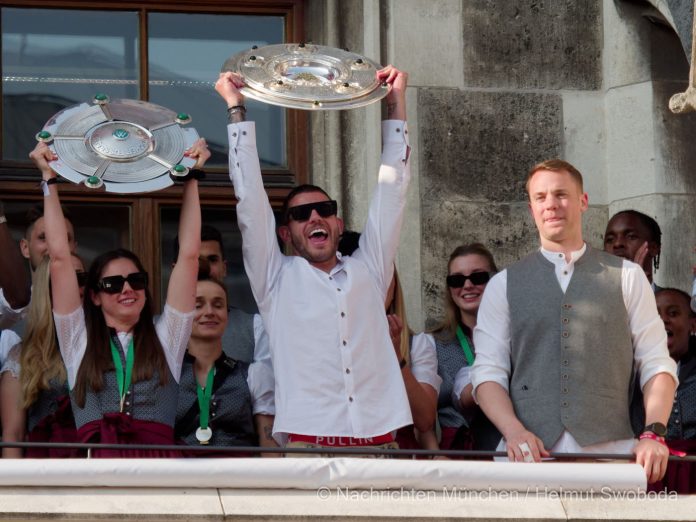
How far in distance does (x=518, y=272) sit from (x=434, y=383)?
0.75m

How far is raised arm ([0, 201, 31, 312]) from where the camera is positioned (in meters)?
8.13

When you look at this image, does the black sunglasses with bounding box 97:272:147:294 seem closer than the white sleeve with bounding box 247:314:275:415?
Yes

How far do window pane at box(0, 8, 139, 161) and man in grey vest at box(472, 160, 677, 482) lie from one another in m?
2.85

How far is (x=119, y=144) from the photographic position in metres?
7.95

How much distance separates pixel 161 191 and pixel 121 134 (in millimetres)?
1673

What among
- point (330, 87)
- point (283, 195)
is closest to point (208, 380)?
point (330, 87)

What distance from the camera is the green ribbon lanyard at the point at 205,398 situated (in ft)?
25.7

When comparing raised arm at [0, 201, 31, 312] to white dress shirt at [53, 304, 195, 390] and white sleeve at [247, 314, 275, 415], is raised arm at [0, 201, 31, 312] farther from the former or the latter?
white sleeve at [247, 314, 275, 415]

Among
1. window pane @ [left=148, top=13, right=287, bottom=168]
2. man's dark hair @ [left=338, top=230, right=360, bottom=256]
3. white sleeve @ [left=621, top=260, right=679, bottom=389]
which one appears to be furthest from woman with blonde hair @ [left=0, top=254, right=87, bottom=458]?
white sleeve @ [left=621, top=260, right=679, bottom=389]

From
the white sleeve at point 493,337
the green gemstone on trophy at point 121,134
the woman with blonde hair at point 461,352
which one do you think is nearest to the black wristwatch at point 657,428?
the white sleeve at point 493,337

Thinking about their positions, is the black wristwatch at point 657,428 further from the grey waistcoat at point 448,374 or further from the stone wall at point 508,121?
the stone wall at point 508,121

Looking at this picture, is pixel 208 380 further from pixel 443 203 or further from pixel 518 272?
pixel 443 203

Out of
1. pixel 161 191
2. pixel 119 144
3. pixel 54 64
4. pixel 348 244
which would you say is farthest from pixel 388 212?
pixel 54 64

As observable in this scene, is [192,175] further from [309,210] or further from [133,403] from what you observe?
[133,403]
